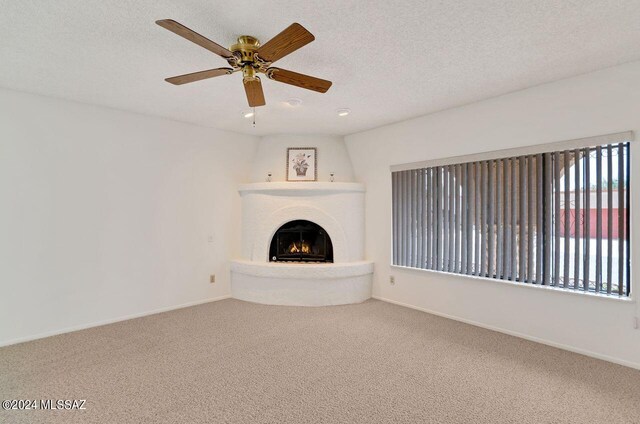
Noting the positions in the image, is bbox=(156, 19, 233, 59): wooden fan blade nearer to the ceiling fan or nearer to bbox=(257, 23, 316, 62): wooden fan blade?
the ceiling fan

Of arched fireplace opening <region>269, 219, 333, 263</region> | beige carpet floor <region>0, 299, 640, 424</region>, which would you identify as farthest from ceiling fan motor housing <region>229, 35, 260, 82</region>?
arched fireplace opening <region>269, 219, 333, 263</region>

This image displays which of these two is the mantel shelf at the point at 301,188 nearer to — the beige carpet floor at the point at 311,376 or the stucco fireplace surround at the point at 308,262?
the stucco fireplace surround at the point at 308,262

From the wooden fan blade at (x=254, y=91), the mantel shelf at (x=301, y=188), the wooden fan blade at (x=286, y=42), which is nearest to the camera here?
the wooden fan blade at (x=286, y=42)

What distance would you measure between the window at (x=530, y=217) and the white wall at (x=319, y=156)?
107 centimetres

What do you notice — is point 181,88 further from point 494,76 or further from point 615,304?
point 615,304

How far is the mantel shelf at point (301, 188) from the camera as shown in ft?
15.5

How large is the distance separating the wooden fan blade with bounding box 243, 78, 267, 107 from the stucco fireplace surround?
205cm

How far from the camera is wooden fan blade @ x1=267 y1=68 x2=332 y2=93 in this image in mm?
2277

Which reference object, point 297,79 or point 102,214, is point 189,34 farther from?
point 102,214

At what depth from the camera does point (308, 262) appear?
16.0ft

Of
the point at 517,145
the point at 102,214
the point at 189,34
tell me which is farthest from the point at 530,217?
the point at 102,214

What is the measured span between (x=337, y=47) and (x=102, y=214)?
10.5ft

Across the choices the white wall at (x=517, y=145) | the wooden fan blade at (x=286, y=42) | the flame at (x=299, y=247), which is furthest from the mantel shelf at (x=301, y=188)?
the wooden fan blade at (x=286, y=42)

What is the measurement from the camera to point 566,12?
201 cm
